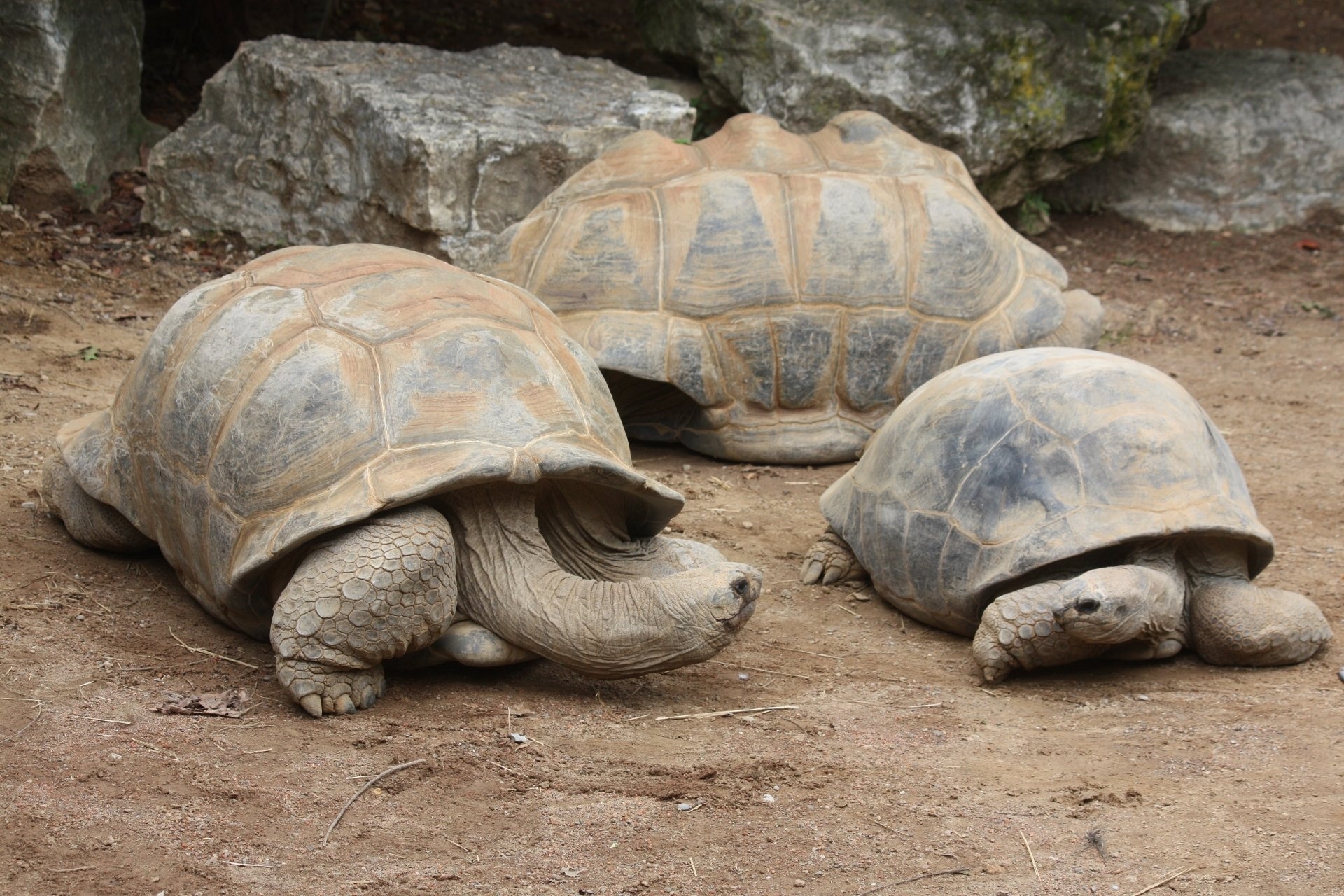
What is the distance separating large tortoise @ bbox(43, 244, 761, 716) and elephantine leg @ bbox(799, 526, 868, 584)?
2.34 feet

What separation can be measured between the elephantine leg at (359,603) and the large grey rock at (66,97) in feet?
15.4

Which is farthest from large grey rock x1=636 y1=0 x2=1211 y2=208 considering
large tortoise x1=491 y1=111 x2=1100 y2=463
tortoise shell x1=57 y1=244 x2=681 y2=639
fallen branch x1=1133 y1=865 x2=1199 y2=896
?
fallen branch x1=1133 y1=865 x2=1199 y2=896

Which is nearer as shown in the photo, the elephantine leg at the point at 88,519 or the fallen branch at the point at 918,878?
the fallen branch at the point at 918,878

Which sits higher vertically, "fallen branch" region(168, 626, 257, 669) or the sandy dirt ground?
the sandy dirt ground

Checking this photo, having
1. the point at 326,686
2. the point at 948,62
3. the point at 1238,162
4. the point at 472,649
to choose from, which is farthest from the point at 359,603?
the point at 1238,162

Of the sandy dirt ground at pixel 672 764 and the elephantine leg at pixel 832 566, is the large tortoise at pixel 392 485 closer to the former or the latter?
the sandy dirt ground at pixel 672 764

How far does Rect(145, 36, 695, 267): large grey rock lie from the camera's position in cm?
643

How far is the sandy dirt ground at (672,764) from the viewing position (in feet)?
8.47

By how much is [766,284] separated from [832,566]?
4.64 ft

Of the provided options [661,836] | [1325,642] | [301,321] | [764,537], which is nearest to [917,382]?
[764,537]

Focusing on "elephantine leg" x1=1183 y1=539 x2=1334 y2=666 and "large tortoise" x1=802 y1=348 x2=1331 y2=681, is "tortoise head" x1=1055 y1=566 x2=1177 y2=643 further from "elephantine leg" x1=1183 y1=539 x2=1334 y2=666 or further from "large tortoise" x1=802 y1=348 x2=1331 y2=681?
"elephantine leg" x1=1183 y1=539 x2=1334 y2=666

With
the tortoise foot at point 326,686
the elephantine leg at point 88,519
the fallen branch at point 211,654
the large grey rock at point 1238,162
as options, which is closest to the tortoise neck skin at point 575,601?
the tortoise foot at point 326,686

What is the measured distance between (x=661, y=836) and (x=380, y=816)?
545 millimetres

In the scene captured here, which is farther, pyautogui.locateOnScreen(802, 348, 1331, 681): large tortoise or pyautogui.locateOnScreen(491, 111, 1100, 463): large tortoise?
pyautogui.locateOnScreen(491, 111, 1100, 463): large tortoise
